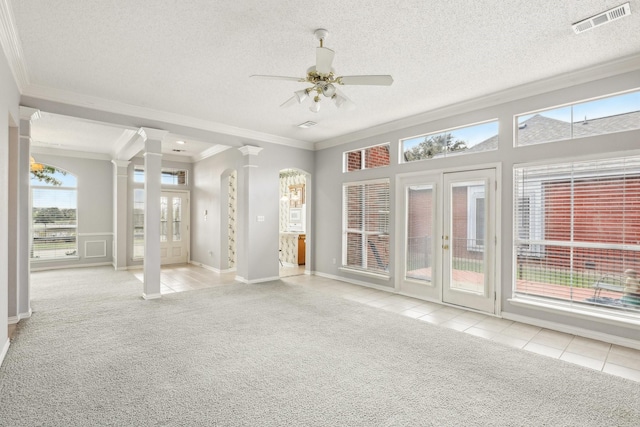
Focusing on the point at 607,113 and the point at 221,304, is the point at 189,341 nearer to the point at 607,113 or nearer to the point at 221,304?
the point at 221,304

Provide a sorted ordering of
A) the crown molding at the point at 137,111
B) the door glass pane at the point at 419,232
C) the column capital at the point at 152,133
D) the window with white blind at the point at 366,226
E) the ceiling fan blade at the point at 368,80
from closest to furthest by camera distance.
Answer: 1. the ceiling fan blade at the point at 368,80
2. the crown molding at the point at 137,111
3. the column capital at the point at 152,133
4. the door glass pane at the point at 419,232
5. the window with white blind at the point at 366,226

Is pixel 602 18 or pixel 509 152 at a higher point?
pixel 602 18

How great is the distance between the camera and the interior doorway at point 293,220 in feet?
27.7

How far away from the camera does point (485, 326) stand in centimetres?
389

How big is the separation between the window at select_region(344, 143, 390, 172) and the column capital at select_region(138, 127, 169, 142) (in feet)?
10.7

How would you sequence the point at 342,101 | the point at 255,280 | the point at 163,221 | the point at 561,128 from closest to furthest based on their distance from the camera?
the point at 342,101 < the point at 561,128 < the point at 255,280 < the point at 163,221

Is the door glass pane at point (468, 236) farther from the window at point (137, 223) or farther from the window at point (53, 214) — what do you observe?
the window at point (53, 214)

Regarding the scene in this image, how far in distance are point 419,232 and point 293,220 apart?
4369 millimetres

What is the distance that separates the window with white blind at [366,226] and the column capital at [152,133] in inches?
130

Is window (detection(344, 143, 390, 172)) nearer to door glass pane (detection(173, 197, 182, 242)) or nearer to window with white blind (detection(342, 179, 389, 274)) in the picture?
window with white blind (detection(342, 179, 389, 274))

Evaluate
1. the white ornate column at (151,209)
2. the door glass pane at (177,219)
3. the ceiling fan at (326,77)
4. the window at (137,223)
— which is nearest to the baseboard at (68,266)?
the window at (137,223)

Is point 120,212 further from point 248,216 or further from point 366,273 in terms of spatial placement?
point 366,273

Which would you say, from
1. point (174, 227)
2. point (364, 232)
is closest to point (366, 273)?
point (364, 232)

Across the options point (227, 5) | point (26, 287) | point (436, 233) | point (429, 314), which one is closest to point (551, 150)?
point (436, 233)
